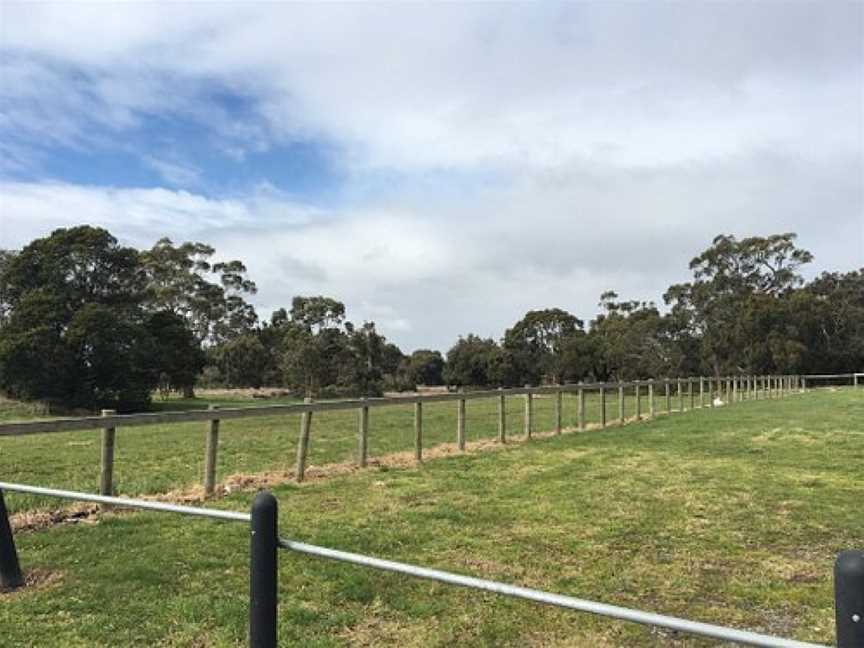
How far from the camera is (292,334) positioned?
7681cm

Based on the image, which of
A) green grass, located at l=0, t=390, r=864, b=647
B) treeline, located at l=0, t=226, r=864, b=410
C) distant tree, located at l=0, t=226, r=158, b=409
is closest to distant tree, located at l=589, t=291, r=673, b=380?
treeline, located at l=0, t=226, r=864, b=410

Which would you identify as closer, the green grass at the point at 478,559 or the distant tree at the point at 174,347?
the green grass at the point at 478,559

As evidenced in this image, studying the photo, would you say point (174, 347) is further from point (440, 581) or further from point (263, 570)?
point (440, 581)

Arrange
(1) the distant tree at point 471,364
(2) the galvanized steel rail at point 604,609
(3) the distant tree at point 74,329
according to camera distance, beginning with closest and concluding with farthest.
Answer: (2) the galvanized steel rail at point 604,609, (3) the distant tree at point 74,329, (1) the distant tree at point 471,364

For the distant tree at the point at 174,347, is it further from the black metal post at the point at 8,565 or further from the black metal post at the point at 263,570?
the black metal post at the point at 263,570

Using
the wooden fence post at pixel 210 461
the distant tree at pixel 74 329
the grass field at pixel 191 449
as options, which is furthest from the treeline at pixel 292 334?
the wooden fence post at pixel 210 461

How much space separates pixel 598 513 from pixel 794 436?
394 inches

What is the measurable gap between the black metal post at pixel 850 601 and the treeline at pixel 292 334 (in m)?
45.2

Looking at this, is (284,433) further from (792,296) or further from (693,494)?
(792,296)

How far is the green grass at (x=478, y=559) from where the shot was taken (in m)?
4.78

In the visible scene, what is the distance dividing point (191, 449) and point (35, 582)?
11362 millimetres

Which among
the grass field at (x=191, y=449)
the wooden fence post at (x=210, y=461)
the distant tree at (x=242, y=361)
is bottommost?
the grass field at (x=191, y=449)

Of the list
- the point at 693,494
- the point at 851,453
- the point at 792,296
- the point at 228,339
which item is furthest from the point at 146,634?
the point at 228,339

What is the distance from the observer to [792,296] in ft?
232
